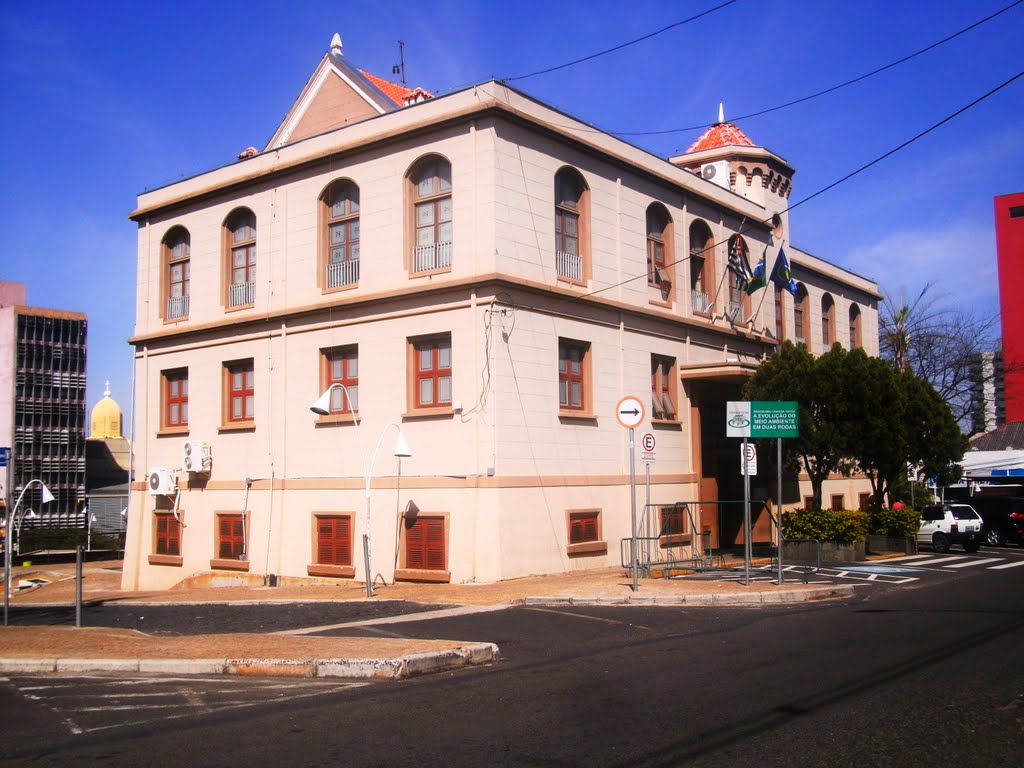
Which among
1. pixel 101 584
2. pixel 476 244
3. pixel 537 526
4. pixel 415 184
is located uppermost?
pixel 415 184

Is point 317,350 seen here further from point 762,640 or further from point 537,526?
point 762,640

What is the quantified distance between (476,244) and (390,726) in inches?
581

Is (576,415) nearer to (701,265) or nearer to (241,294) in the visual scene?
(701,265)

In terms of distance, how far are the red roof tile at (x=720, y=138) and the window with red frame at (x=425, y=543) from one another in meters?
19.1

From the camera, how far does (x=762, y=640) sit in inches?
464

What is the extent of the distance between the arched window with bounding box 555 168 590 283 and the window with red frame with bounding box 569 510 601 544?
533cm

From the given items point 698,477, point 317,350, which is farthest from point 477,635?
point 698,477

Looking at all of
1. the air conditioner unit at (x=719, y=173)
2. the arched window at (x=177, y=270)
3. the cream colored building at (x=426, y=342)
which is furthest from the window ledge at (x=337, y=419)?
the air conditioner unit at (x=719, y=173)

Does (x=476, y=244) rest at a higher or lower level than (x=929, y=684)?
higher

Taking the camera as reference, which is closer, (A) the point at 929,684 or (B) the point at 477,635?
(A) the point at 929,684

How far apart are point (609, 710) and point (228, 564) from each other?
1936cm

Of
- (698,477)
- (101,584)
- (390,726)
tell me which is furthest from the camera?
(101,584)

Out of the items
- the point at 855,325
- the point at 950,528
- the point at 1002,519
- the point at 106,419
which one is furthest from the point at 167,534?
the point at 106,419

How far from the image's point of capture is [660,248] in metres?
26.8
